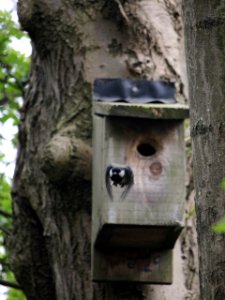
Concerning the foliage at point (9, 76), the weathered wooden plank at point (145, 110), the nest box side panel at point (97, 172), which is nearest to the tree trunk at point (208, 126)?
the weathered wooden plank at point (145, 110)

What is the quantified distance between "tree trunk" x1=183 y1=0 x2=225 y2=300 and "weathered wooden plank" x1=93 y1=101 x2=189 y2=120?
4.15ft

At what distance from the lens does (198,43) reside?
2.44 meters

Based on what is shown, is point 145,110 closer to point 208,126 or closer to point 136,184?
point 136,184

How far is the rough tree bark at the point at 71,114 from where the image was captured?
4.09 m

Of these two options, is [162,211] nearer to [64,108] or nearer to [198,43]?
[64,108]

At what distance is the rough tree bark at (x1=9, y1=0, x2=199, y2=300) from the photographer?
4.09m

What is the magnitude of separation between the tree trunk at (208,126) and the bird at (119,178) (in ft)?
4.36

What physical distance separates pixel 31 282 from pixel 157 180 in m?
0.98

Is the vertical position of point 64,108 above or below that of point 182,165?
above

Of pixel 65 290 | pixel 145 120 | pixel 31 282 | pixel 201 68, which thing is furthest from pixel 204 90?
pixel 31 282

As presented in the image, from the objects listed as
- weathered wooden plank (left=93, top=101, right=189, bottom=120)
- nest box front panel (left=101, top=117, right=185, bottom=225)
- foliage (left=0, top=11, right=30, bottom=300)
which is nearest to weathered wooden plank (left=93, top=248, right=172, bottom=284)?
nest box front panel (left=101, top=117, right=185, bottom=225)

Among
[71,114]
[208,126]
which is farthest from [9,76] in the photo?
[208,126]

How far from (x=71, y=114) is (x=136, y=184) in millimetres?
590

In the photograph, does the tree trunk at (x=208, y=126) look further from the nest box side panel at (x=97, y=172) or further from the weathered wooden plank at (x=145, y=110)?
the nest box side panel at (x=97, y=172)
